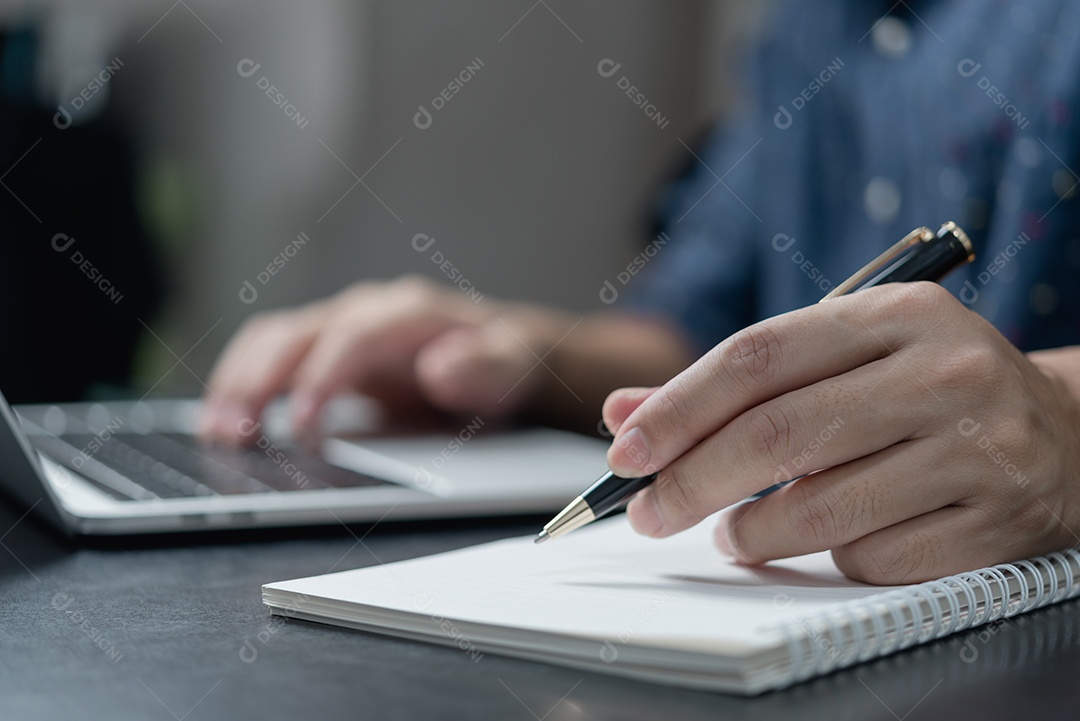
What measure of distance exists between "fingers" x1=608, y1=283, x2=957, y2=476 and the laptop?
263 millimetres

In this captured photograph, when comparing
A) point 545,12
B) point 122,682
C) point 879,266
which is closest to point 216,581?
point 122,682

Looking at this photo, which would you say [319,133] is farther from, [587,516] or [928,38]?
[587,516]

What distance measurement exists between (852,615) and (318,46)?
2844 millimetres

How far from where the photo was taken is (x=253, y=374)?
1.11m

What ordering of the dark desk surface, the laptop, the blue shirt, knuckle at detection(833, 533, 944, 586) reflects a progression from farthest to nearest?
the blue shirt < the laptop < knuckle at detection(833, 533, 944, 586) < the dark desk surface

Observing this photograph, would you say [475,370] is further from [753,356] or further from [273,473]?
[753,356]

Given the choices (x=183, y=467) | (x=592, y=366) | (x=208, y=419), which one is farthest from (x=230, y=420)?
(x=592, y=366)

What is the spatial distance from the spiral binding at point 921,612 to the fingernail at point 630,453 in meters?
0.13

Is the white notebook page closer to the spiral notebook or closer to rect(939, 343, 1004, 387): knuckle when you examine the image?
the spiral notebook

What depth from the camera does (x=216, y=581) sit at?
0.56 metres

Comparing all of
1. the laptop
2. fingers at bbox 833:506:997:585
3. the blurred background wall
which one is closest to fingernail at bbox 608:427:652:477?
fingers at bbox 833:506:997:585

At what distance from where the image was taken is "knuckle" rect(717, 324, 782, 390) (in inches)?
19.7

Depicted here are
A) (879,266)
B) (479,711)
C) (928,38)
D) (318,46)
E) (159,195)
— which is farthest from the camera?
(318,46)

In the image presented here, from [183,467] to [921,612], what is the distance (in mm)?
617
